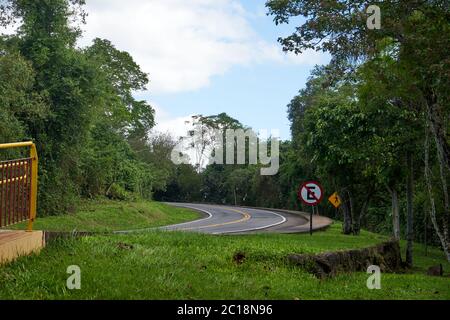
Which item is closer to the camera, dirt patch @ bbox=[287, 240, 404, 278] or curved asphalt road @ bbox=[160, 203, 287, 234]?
dirt patch @ bbox=[287, 240, 404, 278]

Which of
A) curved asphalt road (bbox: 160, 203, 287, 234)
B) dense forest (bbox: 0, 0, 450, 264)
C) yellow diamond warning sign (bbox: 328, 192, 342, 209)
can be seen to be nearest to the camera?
dense forest (bbox: 0, 0, 450, 264)

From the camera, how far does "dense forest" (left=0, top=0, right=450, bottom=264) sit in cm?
1214

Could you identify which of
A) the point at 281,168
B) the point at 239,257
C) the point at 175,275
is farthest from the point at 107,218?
the point at 281,168

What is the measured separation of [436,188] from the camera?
22344 millimetres

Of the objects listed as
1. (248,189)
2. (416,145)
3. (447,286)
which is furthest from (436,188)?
(248,189)

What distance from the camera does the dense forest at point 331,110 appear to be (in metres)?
12.1

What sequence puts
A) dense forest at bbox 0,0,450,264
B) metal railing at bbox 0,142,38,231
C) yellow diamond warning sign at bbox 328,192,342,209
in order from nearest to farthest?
metal railing at bbox 0,142,38,231 → dense forest at bbox 0,0,450,264 → yellow diamond warning sign at bbox 328,192,342,209

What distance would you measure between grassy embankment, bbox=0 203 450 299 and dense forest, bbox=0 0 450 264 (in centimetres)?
464

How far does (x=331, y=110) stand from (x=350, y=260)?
554 inches

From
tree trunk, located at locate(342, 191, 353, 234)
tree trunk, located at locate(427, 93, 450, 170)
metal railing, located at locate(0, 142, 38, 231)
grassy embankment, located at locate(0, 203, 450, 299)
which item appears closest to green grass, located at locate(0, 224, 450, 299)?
grassy embankment, located at locate(0, 203, 450, 299)

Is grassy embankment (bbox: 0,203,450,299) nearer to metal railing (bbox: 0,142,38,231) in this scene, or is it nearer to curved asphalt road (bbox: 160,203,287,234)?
metal railing (bbox: 0,142,38,231)

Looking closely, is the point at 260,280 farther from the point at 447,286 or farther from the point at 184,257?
the point at 447,286
